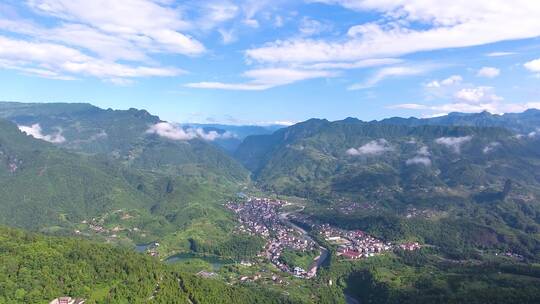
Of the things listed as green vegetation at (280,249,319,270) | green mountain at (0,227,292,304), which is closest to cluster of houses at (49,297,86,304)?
green mountain at (0,227,292,304)

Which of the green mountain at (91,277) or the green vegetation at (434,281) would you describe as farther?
the green vegetation at (434,281)

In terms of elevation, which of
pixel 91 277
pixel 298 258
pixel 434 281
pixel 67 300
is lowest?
pixel 298 258

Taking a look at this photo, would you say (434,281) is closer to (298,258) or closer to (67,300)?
(298,258)

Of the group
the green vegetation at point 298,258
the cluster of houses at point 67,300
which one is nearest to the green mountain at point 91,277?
the cluster of houses at point 67,300

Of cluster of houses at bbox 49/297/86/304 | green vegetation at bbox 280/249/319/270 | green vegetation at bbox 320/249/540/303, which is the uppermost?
cluster of houses at bbox 49/297/86/304

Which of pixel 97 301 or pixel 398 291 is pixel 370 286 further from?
pixel 97 301

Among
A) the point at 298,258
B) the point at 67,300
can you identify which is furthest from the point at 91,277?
the point at 298,258

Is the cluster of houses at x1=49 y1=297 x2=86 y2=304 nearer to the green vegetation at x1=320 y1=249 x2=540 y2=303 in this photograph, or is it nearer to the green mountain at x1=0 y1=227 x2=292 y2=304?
the green mountain at x1=0 y1=227 x2=292 y2=304

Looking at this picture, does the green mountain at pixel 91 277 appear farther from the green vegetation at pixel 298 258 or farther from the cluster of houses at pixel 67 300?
the green vegetation at pixel 298 258
